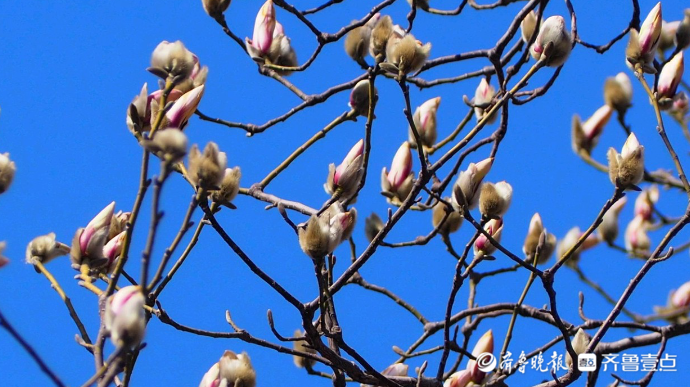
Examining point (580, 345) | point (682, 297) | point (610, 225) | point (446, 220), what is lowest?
point (580, 345)

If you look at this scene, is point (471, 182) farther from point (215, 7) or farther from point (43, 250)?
point (215, 7)

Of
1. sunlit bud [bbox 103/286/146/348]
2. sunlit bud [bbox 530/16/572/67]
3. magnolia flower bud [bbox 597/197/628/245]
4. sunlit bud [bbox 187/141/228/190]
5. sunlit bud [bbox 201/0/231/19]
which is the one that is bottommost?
sunlit bud [bbox 103/286/146/348]

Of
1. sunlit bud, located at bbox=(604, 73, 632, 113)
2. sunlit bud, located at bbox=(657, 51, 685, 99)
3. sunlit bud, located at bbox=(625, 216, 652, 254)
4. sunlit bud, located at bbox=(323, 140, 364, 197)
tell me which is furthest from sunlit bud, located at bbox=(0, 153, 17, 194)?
sunlit bud, located at bbox=(625, 216, 652, 254)

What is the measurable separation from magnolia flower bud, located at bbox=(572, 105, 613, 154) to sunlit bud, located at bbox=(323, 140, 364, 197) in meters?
0.81

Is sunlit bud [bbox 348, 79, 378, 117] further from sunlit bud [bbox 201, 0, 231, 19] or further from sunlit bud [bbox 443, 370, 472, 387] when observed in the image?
sunlit bud [bbox 443, 370, 472, 387]

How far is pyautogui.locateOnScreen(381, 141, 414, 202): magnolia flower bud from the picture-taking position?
2.12 metres

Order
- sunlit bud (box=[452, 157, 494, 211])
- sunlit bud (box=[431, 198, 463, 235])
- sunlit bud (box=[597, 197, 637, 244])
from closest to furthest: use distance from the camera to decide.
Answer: sunlit bud (box=[452, 157, 494, 211]), sunlit bud (box=[431, 198, 463, 235]), sunlit bud (box=[597, 197, 637, 244])

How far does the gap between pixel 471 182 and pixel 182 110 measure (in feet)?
1.69

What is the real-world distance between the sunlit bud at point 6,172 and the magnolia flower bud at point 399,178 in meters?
0.98

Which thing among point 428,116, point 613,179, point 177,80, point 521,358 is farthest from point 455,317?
point 177,80

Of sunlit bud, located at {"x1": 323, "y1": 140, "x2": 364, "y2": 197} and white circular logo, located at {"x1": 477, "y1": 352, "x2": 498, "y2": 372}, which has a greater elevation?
sunlit bud, located at {"x1": 323, "y1": 140, "x2": 364, "y2": 197}

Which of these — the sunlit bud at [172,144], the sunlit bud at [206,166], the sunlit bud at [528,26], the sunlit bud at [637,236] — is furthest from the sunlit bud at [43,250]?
the sunlit bud at [637,236]

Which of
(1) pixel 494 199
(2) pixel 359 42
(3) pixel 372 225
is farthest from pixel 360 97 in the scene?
(1) pixel 494 199

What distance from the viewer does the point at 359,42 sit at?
6.83 ft
